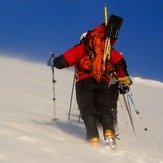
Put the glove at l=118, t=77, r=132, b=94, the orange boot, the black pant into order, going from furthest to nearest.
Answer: the glove at l=118, t=77, r=132, b=94, the black pant, the orange boot

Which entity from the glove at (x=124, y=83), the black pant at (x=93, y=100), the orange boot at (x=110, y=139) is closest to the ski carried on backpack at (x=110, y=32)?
the black pant at (x=93, y=100)

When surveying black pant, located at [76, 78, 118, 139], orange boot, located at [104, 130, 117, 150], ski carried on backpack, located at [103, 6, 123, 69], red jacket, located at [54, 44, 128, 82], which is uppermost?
ski carried on backpack, located at [103, 6, 123, 69]

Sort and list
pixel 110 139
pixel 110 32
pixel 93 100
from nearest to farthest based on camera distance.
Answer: pixel 110 139 < pixel 110 32 < pixel 93 100

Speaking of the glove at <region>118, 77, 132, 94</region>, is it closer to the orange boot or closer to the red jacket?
the red jacket

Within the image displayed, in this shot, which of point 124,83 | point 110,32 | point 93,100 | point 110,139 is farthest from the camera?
point 124,83

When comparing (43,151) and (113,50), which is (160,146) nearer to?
(113,50)

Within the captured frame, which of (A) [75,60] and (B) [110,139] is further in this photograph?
(A) [75,60]

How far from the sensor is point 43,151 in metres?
4.54

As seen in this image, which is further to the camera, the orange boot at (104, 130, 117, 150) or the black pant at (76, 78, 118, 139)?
the black pant at (76, 78, 118, 139)

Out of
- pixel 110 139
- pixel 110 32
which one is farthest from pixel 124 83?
pixel 110 139

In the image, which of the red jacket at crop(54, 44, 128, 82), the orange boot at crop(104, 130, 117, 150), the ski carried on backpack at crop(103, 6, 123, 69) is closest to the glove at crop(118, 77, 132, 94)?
the red jacket at crop(54, 44, 128, 82)

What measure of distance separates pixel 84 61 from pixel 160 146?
2480 mm

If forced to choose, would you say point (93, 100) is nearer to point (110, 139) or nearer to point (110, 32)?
point (110, 139)

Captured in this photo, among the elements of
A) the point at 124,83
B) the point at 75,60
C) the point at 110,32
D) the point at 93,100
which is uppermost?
the point at 110,32
